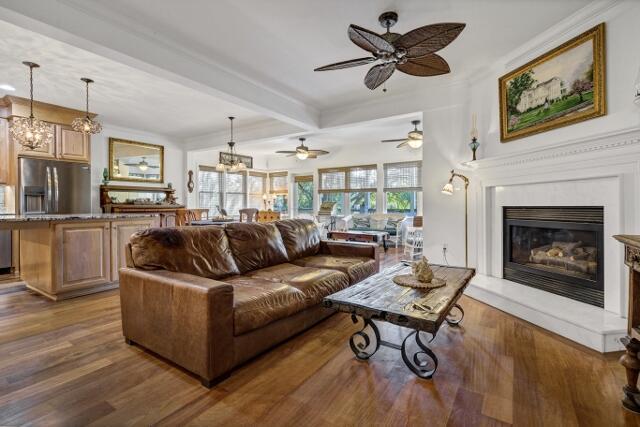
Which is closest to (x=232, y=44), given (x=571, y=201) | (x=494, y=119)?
(x=494, y=119)

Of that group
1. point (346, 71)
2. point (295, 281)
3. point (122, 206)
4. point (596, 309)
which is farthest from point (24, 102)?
point (596, 309)

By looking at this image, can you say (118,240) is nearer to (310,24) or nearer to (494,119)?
(310,24)

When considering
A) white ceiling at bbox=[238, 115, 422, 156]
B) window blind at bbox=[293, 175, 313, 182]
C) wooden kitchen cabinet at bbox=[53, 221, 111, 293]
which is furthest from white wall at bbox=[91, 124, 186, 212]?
window blind at bbox=[293, 175, 313, 182]

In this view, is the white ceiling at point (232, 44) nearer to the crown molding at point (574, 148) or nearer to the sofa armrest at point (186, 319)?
the crown molding at point (574, 148)

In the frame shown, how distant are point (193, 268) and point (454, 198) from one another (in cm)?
337

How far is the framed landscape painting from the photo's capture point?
8.57 ft

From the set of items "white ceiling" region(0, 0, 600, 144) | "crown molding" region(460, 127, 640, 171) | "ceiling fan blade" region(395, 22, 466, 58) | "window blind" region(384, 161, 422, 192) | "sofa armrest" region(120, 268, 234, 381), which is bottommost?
"sofa armrest" region(120, 268, 234, 381)

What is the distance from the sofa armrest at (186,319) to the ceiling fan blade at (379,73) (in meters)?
2.26

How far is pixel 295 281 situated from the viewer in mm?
2590

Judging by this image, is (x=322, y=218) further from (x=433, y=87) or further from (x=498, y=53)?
(x=498, y=53)

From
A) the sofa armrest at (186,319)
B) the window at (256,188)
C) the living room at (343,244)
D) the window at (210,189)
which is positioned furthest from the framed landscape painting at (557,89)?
the window at (256,188)

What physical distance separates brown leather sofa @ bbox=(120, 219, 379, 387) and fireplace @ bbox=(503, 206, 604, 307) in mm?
1750

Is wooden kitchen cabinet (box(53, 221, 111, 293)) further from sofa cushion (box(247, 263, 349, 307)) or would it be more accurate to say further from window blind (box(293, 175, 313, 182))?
window blind (box(293, 175, 313, 182))

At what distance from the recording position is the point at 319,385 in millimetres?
1840
